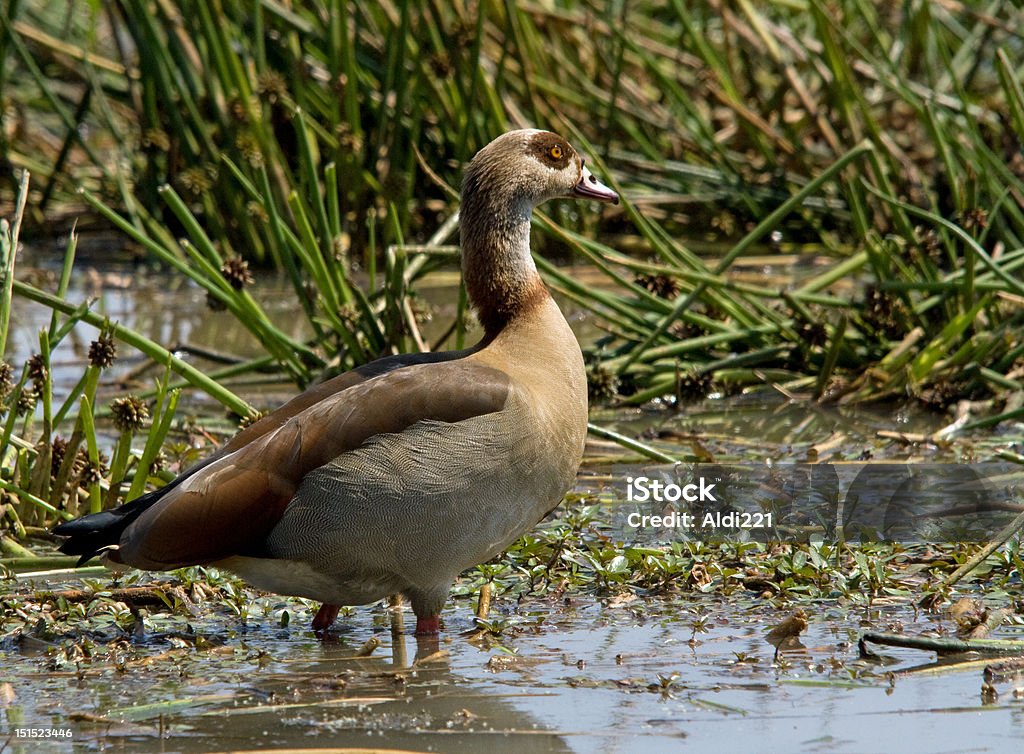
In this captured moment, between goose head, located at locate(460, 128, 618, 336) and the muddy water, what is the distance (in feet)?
3.04

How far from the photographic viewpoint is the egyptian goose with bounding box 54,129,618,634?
158 inches

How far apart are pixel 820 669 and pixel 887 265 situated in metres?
2.89

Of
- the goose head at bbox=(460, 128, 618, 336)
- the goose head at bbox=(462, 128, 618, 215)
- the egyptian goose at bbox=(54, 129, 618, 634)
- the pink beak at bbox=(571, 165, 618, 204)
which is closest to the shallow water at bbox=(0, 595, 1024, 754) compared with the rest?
the egyptian goose at bbox=(54, 129, 618, 634)

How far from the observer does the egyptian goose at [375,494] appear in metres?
4.01

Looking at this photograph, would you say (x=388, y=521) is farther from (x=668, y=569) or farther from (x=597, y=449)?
(x=597, y=449)

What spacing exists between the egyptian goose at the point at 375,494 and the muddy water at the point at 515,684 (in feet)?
0.71

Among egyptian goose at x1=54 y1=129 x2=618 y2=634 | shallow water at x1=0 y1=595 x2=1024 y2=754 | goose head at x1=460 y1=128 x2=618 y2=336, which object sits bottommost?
shallow water at x1=0 y1=595 x2=1024 y2=754

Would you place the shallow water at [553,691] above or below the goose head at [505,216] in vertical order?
below

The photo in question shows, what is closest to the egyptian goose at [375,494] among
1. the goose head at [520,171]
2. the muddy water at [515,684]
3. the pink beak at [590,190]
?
the muddy water at [515,684]

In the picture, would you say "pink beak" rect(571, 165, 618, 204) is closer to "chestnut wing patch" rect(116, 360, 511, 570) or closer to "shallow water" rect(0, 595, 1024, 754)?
"chestnut wing patch" rect(116, 360, 511, 570)

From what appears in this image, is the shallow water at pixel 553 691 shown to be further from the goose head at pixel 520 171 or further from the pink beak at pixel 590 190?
the pink beak at pixel 590 190

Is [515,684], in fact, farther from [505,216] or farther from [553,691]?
[505,216]

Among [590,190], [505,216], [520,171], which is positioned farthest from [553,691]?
[590,190]

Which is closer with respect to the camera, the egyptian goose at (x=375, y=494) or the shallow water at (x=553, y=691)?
the shallow water at (x=553, y=691)
